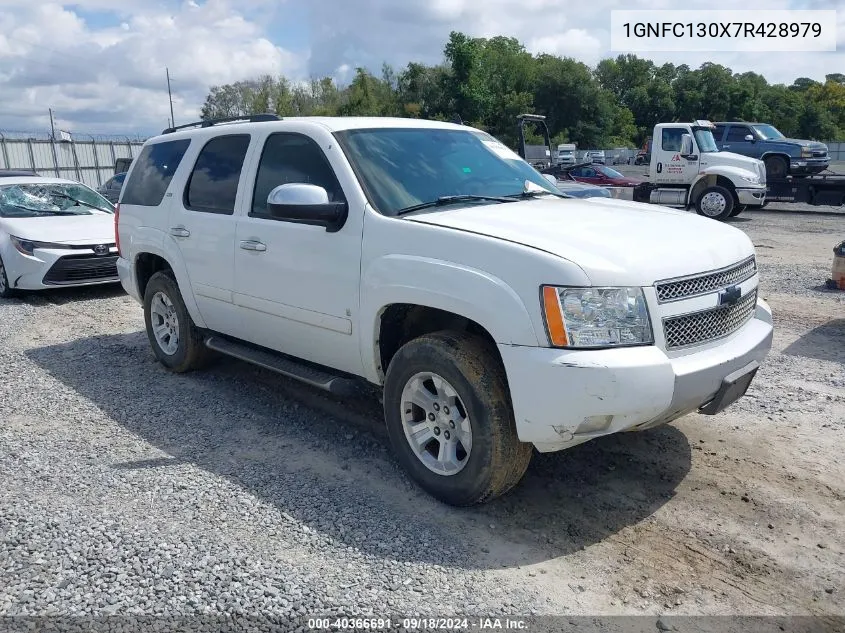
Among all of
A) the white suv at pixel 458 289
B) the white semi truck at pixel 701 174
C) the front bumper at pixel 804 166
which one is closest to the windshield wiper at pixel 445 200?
the white suv at pixel 458 289

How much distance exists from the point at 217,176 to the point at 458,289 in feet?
8.88

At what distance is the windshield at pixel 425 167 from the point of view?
13.9 ft

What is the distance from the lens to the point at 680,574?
322 centimetres

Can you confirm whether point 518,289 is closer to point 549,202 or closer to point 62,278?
Result: point 549,202

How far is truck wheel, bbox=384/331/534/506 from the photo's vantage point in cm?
351

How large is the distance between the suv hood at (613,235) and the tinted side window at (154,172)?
114 inches

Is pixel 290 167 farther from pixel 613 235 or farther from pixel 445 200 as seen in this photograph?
pixel 613 235

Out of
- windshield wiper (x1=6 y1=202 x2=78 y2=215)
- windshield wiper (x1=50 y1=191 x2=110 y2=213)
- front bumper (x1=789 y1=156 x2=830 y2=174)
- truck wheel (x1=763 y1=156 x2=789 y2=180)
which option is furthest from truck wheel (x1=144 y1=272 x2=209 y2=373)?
front bumper (x1=789 y1=156 x2=830 y2=174)

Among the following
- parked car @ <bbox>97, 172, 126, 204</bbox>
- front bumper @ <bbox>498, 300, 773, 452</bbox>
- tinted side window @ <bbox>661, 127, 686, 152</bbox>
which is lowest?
front bumper @ <bbox>498, 300, 773, 452</bbox>

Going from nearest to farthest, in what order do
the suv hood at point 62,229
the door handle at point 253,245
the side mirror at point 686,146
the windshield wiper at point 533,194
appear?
the windshield wiper at point 533,194
the door handle at point 253,245
the suv hood at point 62,229
the side mirror at point 686,146

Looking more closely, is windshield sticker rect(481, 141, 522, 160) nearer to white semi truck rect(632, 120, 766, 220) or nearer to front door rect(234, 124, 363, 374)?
front door rect(234, 124, 363, 374)

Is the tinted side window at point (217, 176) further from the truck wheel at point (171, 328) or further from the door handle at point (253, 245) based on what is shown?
the truck wheel at point (171, 328)

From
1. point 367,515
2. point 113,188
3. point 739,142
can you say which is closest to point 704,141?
point 739,142

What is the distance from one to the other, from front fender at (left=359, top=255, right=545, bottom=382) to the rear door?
1501 millimetres
